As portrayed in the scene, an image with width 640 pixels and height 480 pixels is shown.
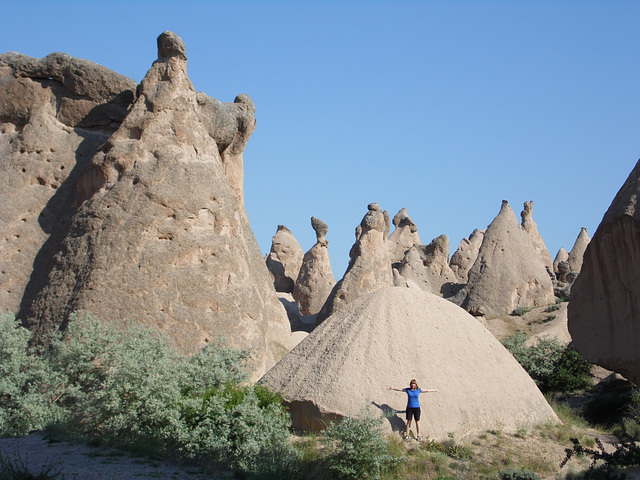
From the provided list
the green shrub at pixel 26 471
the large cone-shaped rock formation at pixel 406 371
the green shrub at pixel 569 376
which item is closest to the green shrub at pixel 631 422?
the large cone-shaped rock formation at pixel 406 371

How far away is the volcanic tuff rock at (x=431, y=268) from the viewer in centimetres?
2419

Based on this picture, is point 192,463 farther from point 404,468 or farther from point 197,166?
point 197,166

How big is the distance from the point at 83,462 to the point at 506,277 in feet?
48.8

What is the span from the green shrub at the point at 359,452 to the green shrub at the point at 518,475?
1.04m

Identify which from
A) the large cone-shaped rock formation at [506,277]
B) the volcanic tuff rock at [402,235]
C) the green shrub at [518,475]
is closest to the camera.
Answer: the green shrub at [518,475]

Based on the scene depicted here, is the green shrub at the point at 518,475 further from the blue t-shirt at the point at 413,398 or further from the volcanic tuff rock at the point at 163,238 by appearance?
the volcanic tuff rock at the point at 163,238

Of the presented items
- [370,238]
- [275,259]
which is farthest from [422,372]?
[275,259]

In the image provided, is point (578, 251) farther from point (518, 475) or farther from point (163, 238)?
point (518, 475)

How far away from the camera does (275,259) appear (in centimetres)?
2906

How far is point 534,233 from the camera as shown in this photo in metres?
31.0

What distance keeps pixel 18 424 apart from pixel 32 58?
606 centimetres

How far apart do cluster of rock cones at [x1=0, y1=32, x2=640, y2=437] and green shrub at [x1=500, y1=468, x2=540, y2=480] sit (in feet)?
3.27

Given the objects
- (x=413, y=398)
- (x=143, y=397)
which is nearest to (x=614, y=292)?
(x=413, y=398)

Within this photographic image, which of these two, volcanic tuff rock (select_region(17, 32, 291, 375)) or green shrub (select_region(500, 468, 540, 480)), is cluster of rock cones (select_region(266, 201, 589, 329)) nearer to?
volcanic tuff rock (select_region(17, 32, 291, 375))
